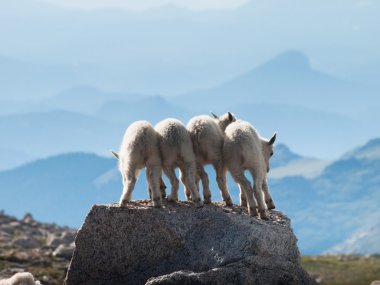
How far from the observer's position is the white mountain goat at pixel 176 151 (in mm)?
22750

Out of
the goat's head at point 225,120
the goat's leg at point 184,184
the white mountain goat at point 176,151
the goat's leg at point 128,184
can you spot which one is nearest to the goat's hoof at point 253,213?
the white mountain goat at point 176,151

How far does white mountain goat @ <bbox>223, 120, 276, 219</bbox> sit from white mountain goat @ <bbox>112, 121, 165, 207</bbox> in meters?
1.83

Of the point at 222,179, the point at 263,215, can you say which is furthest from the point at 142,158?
the point at 263,215

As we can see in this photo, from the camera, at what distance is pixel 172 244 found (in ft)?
74.8

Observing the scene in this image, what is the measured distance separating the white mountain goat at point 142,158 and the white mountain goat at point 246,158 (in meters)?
1.83

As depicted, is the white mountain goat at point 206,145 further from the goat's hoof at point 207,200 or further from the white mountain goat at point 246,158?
the white mountain goat at point 246,158

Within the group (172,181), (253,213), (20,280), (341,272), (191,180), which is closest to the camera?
(191,180)

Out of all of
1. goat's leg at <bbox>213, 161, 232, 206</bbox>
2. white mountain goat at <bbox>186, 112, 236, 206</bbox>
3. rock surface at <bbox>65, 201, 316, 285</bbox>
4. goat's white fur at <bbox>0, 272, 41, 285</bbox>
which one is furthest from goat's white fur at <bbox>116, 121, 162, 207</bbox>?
goat's white fur at <bbox>0, 272, 41, 285</bbox>

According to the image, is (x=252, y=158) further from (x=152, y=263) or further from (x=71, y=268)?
(x=71, y=268)

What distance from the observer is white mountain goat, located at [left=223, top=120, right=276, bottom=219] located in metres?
23.2

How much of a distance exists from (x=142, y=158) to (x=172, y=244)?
2236 millimetres

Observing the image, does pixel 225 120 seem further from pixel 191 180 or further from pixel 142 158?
pixel 142 158

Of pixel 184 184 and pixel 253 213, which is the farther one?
pixel 253 213

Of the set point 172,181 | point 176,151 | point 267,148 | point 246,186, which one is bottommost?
point 246,186
